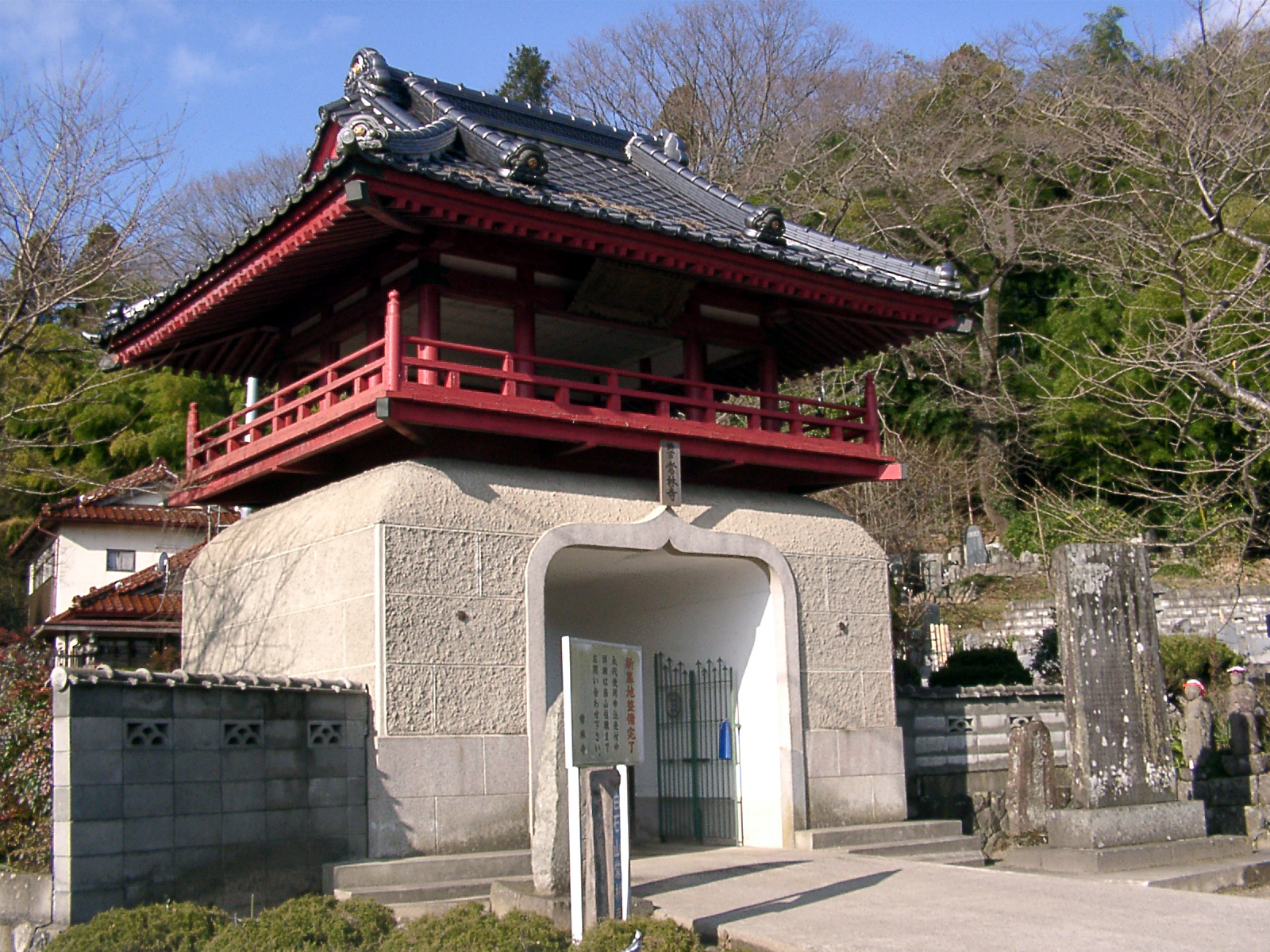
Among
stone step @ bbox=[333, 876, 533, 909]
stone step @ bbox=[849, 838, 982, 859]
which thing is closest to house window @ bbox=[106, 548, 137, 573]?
stone step @ bbox=[333, 876, 533, 909]

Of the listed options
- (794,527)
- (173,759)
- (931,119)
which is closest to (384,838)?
(173,759)

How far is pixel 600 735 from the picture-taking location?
8.23 meters

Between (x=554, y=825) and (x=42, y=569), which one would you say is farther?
(x=42, y=569)

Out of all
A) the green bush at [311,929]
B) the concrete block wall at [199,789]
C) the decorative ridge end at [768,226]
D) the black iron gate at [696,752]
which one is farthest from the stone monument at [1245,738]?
the green bush at [311,929]

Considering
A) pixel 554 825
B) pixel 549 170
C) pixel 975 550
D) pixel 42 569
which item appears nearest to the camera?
pixel 554 825

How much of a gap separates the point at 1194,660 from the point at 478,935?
17330 mm

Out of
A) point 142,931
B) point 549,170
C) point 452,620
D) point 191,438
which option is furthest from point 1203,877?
point 191,438

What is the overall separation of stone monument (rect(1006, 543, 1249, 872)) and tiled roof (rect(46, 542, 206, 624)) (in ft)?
45.4

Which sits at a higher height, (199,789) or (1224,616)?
(1224,616)

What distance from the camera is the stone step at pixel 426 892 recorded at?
31.9ft

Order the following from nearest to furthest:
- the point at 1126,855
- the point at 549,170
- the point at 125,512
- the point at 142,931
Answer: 1. the point at 142,931
2. the point at 1126,855
3. the point at 549,170
4. the point at 125,512

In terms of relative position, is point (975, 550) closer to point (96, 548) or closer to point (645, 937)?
point (96, 548)

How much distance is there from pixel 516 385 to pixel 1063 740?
31.3ft

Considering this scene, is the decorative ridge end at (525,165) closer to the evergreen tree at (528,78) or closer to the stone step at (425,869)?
the stone step at (425,869)
